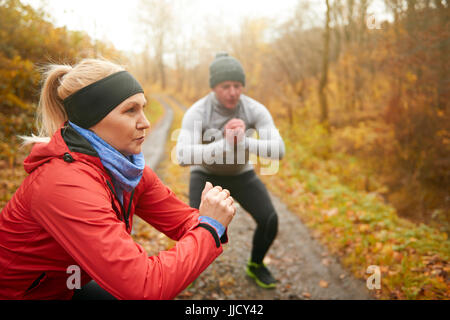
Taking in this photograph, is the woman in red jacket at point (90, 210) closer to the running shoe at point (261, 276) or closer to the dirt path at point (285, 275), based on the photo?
the dirt path at point (285, 275)

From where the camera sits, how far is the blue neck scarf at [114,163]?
1568 mm

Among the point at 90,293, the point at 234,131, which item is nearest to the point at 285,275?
the point at 234,131

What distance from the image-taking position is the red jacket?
4.18 feet

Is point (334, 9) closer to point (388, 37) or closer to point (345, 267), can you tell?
point (388, 37)

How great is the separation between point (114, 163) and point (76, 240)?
0.46m

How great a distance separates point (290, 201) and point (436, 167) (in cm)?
400

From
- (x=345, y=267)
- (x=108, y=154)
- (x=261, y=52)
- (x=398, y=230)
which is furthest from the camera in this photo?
(x=261, y=52)

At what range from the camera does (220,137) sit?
3.17m

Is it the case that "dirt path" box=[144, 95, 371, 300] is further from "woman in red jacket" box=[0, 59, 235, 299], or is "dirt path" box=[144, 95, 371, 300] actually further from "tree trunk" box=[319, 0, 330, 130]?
"tree trunk" box=[319, 0, 330, 130]

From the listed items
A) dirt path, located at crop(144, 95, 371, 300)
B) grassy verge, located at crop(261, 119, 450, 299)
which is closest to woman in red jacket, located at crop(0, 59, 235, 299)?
dirt path, located at crop(144, 95, 371, 300)

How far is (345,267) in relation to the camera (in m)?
4.28

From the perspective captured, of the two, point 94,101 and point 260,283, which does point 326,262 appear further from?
point 94,101

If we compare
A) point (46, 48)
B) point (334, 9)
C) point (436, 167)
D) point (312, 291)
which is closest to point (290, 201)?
point (312, 291)

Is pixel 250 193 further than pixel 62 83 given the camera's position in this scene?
Yes
